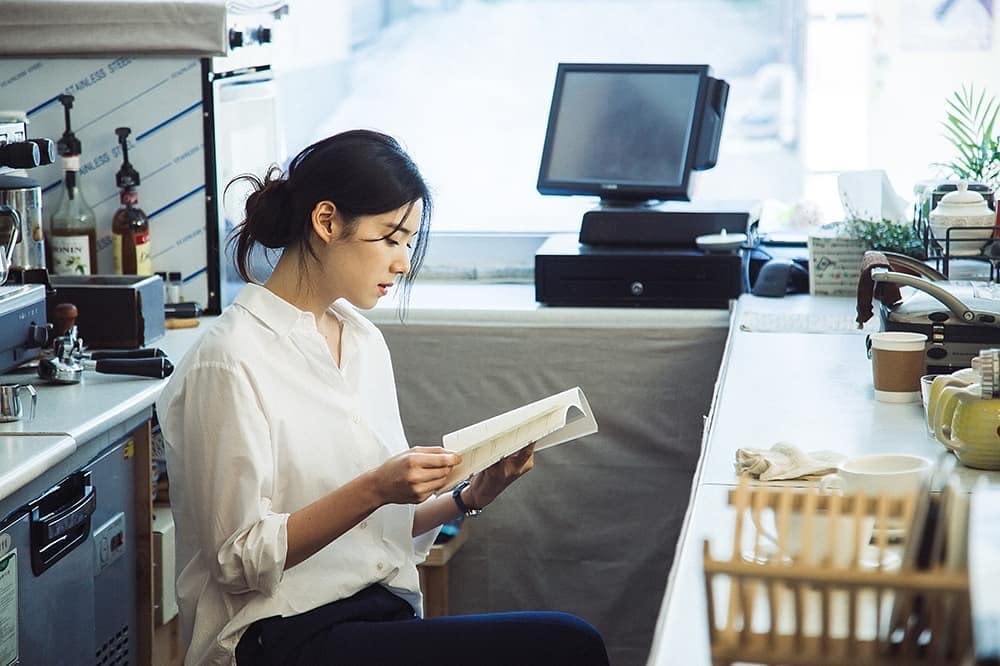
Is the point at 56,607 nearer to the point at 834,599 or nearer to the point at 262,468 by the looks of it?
the point at 262,468

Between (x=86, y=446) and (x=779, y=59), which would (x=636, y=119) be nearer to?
(x=779, y=59)

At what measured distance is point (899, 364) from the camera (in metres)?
2.12

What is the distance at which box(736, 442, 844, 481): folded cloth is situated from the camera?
1.69m

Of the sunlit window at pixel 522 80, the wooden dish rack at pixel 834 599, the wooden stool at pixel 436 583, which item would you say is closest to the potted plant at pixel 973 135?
the sunlit window at pixel 522 80

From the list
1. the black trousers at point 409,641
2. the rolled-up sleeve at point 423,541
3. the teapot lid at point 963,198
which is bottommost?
the black trousers at point 409,641

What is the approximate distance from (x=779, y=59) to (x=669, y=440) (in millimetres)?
1110

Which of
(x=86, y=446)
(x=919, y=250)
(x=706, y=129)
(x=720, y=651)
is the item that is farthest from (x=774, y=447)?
(x=706, y=129)

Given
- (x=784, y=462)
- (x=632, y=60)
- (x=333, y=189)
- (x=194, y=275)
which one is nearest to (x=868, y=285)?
(x=784, y=462)

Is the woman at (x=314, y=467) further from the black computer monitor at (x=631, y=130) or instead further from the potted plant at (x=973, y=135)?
the potted plant at (x=973, y=135)

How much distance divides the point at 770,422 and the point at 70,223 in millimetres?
1708

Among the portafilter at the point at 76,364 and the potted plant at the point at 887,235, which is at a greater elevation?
the potted plant at the point at 887,235

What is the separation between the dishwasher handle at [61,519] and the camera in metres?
2.07

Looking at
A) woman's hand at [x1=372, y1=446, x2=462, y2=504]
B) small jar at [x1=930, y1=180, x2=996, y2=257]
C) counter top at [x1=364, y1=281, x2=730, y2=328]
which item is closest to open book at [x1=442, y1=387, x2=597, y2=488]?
woman's hand at [x1=372, y1=446, x2=462, y2=504]

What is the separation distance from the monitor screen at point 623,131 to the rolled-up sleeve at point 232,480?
176 cm
